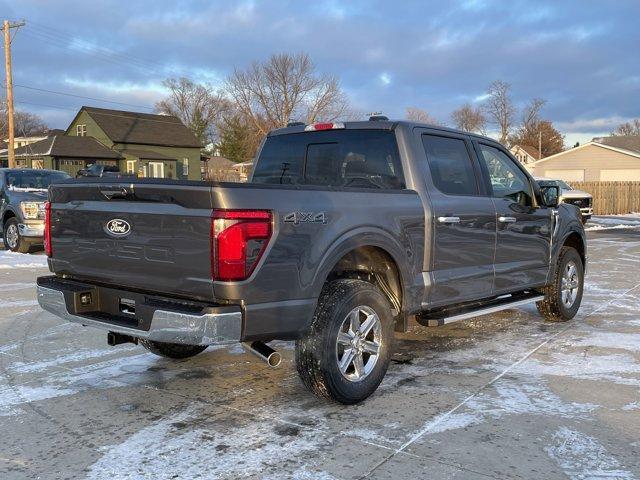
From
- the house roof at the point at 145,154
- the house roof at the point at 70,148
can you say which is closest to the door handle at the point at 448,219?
the house roof at the point at 70,148

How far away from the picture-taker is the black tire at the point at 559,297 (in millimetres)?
6746

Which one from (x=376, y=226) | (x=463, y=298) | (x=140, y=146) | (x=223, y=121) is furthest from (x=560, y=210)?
(x=223, y=121)

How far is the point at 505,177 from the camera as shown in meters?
6.05

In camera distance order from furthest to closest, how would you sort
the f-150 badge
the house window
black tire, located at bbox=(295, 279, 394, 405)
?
the house window, black tire, located at bbox=(295, 279, 394, 405), the f-150 badge

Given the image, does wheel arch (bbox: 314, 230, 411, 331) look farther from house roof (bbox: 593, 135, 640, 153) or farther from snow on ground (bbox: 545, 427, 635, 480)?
house roof (bbox: 593, 135, 640, 153)

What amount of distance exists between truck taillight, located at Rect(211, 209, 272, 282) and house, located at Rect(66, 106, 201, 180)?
42.8 m

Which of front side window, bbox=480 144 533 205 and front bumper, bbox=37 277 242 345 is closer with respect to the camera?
front bumper, bbox=37 277 242 345

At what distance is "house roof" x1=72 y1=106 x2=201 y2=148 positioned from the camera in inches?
1841

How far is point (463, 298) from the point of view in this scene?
5.29m

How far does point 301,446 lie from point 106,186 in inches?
79.4

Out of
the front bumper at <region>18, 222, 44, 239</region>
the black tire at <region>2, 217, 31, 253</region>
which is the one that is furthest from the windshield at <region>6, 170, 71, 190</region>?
the front bumper at <region>18, 222, 44, 239</region>

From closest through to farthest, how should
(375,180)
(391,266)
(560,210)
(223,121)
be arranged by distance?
(391,266) → (375,180) → (560,210) → (223,121)

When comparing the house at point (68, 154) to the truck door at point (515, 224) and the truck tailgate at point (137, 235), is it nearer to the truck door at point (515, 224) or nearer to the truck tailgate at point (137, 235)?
the truck door at point (515, 224)

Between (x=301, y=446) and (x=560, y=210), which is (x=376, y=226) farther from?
(x=560, y=210)
